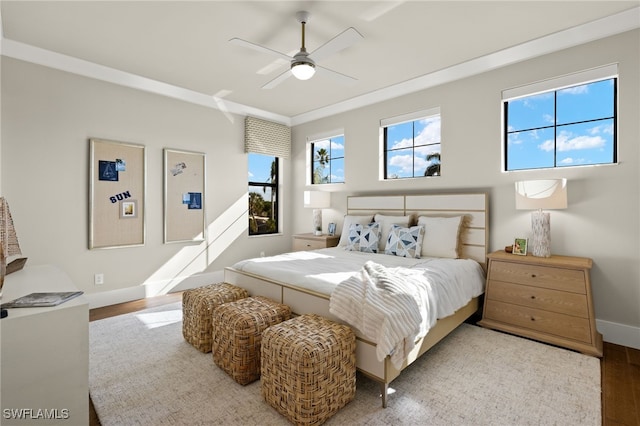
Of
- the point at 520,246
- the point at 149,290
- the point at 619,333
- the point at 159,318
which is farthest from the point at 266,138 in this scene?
the point at 619,333

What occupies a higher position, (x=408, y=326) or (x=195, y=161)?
(x=195, y=161)

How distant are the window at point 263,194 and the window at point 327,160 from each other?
2.36 feet

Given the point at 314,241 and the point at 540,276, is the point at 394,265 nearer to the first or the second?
the point at 540,276

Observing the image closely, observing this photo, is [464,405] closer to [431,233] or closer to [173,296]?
[431,233]

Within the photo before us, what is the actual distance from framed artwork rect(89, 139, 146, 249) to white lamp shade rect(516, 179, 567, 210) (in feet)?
13.7

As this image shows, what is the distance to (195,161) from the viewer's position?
14.5 ft

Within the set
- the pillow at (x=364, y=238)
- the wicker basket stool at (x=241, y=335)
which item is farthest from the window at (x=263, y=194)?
the wicker basket stool at (x=241, y=335)

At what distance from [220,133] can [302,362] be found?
12.8 feet

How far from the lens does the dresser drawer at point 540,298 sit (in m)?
2.55

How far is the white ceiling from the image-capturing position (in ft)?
8.32

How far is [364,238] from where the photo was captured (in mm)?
3826

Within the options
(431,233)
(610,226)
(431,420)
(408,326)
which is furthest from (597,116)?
(431,420)

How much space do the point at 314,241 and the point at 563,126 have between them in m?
3.22

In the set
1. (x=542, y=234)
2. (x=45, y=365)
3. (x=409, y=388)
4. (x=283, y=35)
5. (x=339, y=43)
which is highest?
(x=283, y=35)
